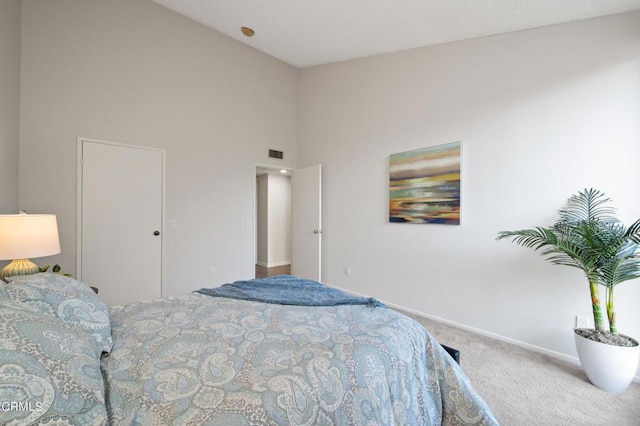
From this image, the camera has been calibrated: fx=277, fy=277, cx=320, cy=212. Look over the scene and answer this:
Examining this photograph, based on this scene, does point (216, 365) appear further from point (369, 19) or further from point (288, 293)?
point (369, 19)

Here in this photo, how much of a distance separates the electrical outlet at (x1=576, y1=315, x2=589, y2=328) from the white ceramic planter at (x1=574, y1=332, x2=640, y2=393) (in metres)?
0.35

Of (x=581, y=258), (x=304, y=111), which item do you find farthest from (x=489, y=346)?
(x=304, y=111)

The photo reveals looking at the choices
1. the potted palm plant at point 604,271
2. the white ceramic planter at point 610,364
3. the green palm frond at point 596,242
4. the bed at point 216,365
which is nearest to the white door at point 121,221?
the bed at point 216,365

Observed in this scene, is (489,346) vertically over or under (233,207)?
under

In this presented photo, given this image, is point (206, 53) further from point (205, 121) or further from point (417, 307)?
point (417, 307)

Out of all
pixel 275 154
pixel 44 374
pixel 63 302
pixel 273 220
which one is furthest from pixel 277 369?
pixel 273 220

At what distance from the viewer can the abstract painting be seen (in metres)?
2.98

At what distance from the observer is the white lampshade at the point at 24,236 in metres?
1.75

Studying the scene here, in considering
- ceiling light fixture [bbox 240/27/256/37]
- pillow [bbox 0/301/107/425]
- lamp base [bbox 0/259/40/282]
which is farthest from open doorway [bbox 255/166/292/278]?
pillow [bbox 0/301/107/425]

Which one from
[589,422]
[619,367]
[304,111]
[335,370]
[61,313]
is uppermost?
[304,111]

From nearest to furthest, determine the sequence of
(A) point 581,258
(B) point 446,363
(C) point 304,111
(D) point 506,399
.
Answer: (B) point 446,363
(D) point 506,399
(A) point 581,258
(C) point 304,111

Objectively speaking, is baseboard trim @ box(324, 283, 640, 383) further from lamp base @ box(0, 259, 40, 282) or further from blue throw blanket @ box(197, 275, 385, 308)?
lamp base @ box(0, 259, 40, 282)

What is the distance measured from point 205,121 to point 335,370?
A: 11.8 feet

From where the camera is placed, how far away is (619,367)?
1.87 m
